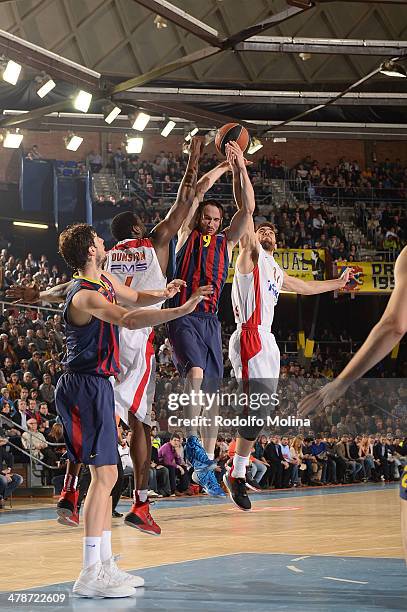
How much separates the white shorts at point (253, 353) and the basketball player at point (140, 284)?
918 millimetres

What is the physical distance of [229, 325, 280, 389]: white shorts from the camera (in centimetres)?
761

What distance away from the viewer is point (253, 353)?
7.60 meters

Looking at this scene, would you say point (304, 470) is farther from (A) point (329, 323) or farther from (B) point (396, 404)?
(A) point (329, 323)

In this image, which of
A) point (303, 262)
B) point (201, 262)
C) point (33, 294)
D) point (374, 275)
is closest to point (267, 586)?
point (201, 262)

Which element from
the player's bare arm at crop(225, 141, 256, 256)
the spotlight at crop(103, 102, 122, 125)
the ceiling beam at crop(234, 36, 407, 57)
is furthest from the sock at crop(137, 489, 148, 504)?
the ceiling beam at crop(234, 36, 407, 57)

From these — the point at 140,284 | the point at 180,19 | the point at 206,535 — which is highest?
the point at 180,19

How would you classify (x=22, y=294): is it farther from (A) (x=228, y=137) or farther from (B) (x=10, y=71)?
(B) (x=10, y=71)

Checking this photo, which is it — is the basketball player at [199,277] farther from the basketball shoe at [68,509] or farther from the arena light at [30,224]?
the arena light at [30,224]

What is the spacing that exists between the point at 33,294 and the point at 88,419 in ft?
4.29

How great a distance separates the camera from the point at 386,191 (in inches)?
1113

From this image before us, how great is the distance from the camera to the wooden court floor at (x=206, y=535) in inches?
289

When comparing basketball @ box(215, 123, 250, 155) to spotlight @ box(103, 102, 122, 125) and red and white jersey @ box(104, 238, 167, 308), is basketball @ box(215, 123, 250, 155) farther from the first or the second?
spotlight @ box(103, 102, 122, 125)

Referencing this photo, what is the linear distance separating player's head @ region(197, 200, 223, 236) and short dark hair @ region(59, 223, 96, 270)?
1591mm

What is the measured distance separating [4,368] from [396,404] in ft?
27.4
